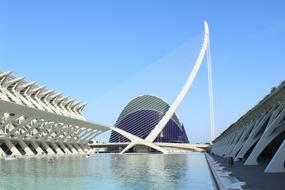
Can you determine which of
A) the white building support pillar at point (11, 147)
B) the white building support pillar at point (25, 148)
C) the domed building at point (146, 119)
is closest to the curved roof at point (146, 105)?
the domed building at point (146, 119)

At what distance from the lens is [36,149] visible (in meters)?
69.2

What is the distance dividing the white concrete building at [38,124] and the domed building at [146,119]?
15.0 m

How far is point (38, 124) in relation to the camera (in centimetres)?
6562

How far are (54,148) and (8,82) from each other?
13.2 meters

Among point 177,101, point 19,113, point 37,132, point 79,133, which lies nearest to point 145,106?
point 79,133

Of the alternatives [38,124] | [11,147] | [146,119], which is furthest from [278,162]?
[146,119]

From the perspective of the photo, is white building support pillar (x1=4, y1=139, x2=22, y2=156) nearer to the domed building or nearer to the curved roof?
the domed building

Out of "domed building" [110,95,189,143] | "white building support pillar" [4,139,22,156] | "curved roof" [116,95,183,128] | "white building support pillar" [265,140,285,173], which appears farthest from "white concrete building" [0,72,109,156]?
"white building support pillar" [265,140,285,173]

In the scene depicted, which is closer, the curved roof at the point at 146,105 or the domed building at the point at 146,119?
the domed building at the point at 146,119

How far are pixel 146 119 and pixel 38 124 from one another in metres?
47.2

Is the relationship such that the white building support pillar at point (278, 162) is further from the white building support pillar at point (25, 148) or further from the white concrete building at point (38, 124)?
the white building support pillar at point (25, 148)

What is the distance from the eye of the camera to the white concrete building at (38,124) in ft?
185

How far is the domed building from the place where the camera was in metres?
109

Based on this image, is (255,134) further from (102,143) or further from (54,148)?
(102,143)
